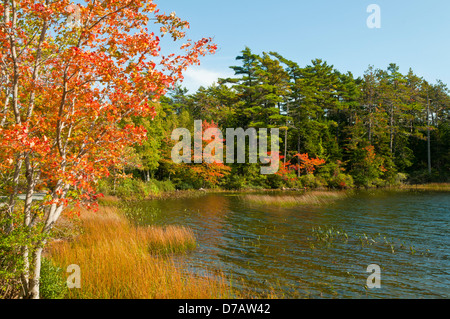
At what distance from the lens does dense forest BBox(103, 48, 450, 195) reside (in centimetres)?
3769

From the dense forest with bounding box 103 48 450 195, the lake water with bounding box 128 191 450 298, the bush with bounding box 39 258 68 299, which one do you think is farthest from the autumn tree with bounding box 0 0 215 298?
the dense forest with bounding box 103 48 450 195

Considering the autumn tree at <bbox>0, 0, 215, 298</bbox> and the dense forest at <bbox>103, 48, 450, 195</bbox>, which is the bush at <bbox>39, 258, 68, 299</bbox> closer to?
the autumn tree at <bbox>0, 0, 215, 298</bbox>

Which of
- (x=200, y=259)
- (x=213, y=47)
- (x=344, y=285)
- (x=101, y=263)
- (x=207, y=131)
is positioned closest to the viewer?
(x=213, y=47)

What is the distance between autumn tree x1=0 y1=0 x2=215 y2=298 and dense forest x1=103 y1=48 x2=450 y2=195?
26.7m

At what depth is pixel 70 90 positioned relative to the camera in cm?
529

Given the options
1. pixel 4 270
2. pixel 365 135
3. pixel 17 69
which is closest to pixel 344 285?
pixel 4 270

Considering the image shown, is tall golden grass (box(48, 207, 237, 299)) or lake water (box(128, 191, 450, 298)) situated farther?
lake water (box(128, 191, 450, 298))

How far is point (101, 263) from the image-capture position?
7.28m

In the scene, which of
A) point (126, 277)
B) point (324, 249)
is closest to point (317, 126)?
point (324, 249)

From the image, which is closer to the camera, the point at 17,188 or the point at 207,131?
the point at 17,188

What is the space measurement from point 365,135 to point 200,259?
44389 millimetres

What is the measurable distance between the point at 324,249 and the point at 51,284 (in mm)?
8613

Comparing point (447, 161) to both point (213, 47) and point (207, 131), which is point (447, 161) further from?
point (213, 47)

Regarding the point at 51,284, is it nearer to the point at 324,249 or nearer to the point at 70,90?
the point at 70,90
